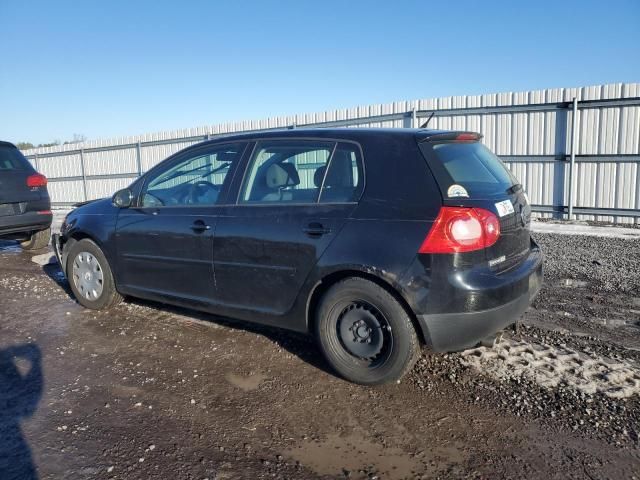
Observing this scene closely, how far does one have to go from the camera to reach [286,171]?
3869 mm

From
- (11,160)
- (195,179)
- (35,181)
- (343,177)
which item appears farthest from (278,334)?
(11,160)

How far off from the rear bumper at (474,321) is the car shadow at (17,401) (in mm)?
2280

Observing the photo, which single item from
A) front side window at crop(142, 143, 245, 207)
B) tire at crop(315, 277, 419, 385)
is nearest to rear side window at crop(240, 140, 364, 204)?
front side window at crop(142, 143, 245, 207)

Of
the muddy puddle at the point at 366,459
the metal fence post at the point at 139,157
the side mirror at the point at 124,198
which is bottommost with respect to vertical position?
the muddy puddle at the point at 366,459

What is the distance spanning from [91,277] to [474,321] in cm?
383

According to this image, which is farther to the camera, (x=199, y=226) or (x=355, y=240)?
(x=199, y=226)

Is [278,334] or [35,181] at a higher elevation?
[35,181]

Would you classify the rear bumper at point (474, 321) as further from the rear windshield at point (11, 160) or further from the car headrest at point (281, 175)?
the rear windshield at point (11, 160)

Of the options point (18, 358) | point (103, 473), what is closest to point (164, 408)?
point (103, 473)

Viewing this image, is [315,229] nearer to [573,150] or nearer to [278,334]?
[278,334]

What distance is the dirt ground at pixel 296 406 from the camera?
261cm

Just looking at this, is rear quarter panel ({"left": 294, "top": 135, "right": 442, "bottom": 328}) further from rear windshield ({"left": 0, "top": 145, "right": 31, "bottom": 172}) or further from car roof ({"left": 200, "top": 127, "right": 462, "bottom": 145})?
rear windshield ({"left": 0, "top": 145, "right": 31, "bottom": 172})

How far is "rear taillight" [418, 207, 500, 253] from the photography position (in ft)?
9.94

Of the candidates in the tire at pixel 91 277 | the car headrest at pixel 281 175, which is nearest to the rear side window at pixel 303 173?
the car headrest at pixel 281 175
